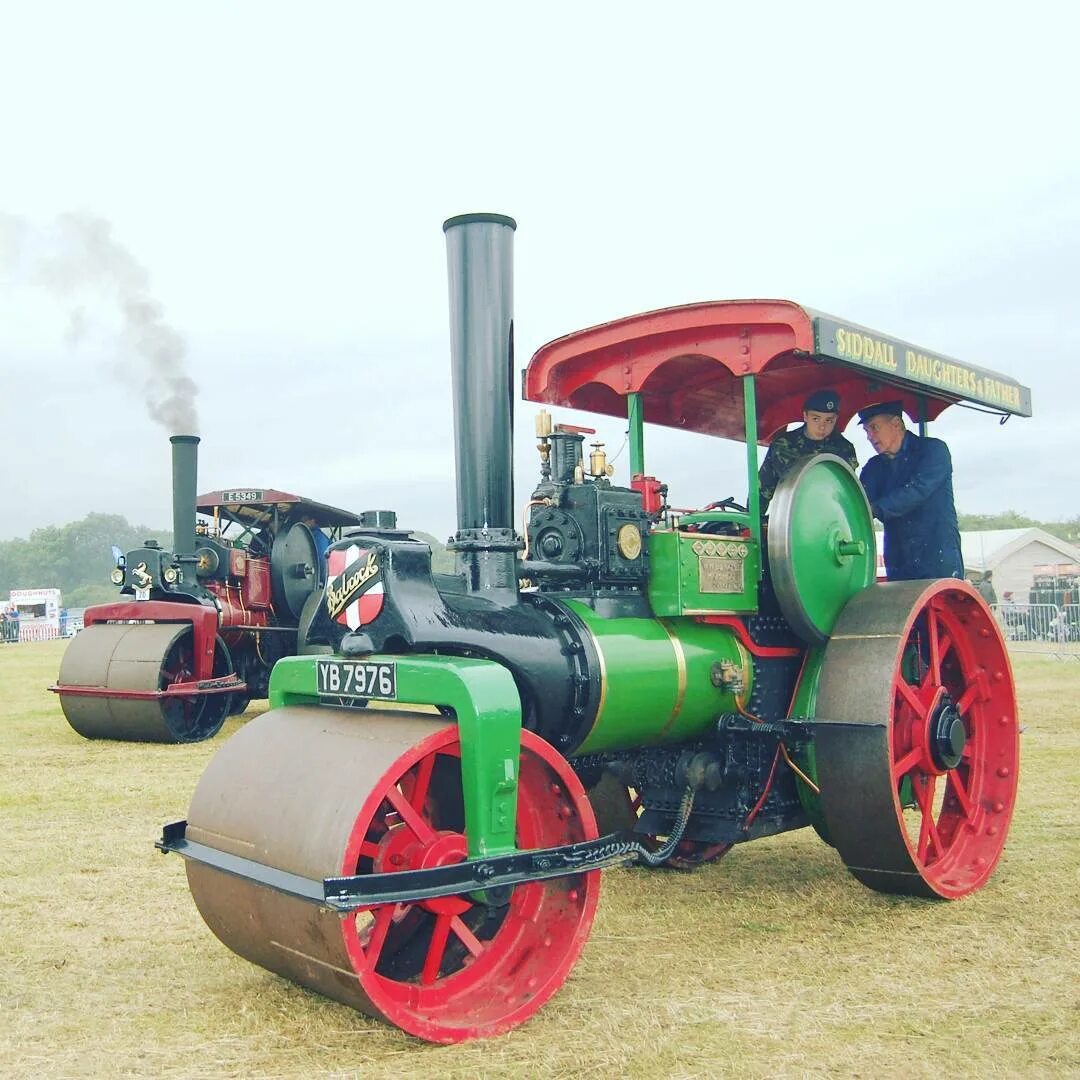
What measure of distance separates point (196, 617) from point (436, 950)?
256 inches

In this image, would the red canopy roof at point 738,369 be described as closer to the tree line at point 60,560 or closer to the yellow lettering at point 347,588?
the yellow lettering at point 347,588

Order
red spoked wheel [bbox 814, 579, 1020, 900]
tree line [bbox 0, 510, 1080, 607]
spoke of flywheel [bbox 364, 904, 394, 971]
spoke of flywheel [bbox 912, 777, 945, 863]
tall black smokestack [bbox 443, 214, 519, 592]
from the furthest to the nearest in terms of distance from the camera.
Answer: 1. tree line [bbox 0, 510, 1080, 607]
2. spoke of flywheel [bbox 912, 777, 945, 863]
3. red spoked wheel [bbox 814, 579, 1020, 900]
4. tall black smokestack [bbox 443, 214, 519, 592]
5. spoke of flywheel [bbox 364, 904, 394, 971]

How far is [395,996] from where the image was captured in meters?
2.55

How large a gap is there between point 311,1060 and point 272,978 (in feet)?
A: 1.86

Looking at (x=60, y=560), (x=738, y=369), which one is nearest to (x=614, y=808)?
(x=738, y=369)

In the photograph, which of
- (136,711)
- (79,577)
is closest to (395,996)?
(136,711)

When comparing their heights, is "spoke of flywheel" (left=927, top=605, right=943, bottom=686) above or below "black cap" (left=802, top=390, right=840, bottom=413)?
below

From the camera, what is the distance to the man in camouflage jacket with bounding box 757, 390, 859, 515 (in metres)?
4.06

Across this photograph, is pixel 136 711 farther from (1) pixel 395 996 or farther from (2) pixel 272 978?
(1) pixel 395 996

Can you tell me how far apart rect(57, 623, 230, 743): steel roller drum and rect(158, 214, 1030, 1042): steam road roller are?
17.0ft

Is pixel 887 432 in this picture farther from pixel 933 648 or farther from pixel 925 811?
pixel 925 811

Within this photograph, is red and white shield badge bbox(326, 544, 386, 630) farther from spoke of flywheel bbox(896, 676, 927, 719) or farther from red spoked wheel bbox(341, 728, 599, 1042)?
spoke of flywheel bbox(896, 676, 927, 719)

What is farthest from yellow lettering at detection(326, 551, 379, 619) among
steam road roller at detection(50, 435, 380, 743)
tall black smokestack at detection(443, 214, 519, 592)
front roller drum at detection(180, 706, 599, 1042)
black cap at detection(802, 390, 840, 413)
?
steam road roller at detection(50, 435, 380, 743)

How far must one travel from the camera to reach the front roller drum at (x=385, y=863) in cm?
239
